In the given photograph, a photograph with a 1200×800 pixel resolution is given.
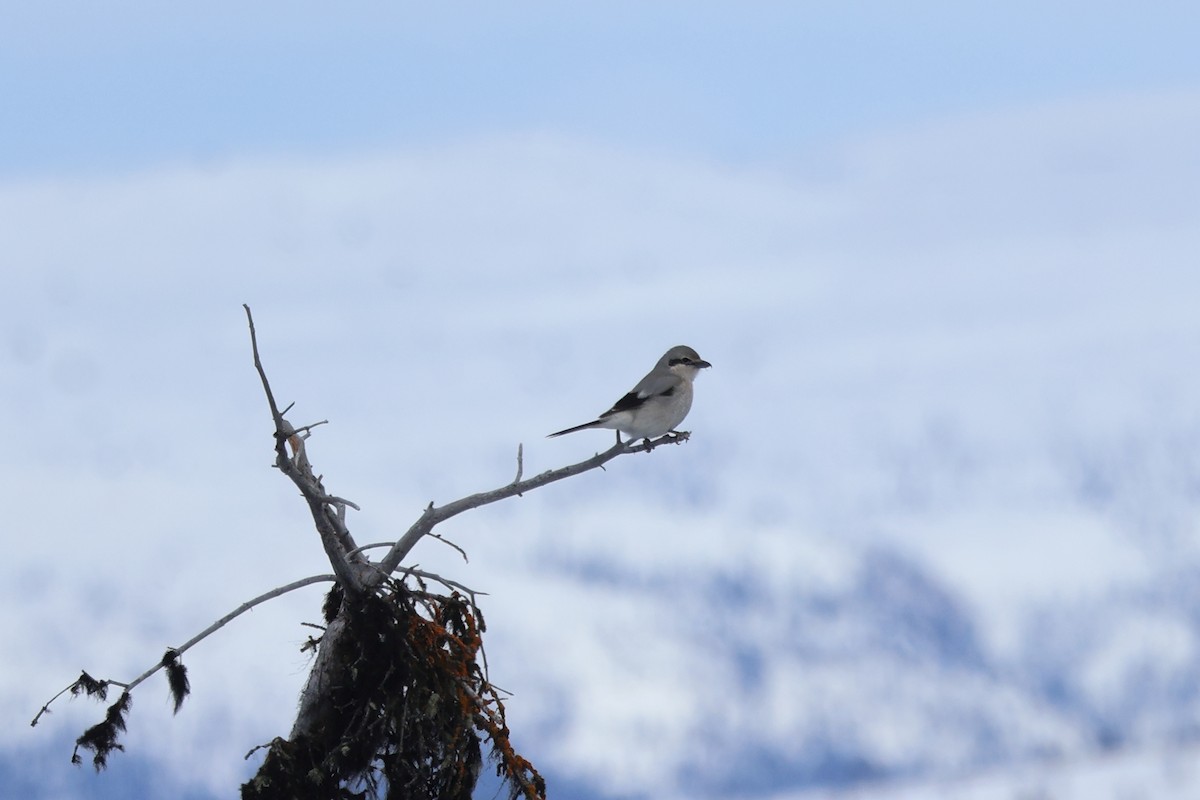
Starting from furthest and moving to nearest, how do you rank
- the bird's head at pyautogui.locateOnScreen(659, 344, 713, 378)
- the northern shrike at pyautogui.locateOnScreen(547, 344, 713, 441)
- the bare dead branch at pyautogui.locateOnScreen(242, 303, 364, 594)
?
the bird's head at pyautogui.locateOnScreen(659, 344, 713, 378)
the northern shrike at pyautogui.locateOnScreen(547, 344, 713, 441)
the bare dead branch at pyautogui.locateOnScreen(242, 303, 364, 594)

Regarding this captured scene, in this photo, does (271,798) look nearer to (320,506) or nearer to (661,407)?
(320,506)

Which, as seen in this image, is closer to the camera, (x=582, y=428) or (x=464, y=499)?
(x=464, y=499)

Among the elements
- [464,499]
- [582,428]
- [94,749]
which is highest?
[582,428]

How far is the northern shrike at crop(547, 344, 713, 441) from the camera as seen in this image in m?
18.8

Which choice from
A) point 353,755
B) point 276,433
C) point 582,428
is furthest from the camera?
point 582,428

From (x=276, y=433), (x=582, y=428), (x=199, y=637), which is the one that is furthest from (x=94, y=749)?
(x=582, y=428)

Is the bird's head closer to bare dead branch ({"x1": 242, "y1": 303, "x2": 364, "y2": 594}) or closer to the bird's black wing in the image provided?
the bird's black wing

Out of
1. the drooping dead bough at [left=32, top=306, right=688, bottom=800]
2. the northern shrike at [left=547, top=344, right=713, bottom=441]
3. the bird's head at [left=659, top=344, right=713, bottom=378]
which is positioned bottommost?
the drooping dead bough at [left=32, top=306, right=688, bottom=800]

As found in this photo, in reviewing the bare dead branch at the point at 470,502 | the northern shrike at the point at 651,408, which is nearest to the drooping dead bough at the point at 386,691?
the bare dead branch at the point at 470,502

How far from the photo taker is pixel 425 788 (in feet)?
47.9

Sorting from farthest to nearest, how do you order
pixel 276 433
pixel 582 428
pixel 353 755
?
pixel 582 428
pixel 353 755
pixel 276 433

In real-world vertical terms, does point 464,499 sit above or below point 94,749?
above

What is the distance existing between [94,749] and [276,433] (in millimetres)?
3598

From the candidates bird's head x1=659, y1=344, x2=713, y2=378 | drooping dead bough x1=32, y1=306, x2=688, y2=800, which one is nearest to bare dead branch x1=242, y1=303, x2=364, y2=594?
drooping dead bough x1=32, y1=306, x2=688, y2=800
